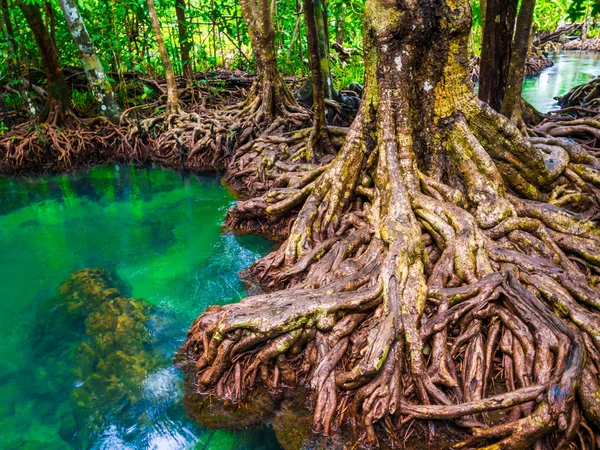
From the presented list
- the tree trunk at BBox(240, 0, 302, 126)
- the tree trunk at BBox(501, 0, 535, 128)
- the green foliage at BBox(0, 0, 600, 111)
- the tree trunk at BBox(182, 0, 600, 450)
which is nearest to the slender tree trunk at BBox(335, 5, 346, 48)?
the green foliage at BBox(0, 0, 600, 111)

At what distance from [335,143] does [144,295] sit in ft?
12.9

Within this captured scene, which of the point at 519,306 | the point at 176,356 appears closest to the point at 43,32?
the point at 176,356

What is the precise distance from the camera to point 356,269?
4.26 m

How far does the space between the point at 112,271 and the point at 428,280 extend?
4355mm

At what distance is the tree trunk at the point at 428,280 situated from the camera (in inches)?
129

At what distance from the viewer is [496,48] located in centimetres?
738

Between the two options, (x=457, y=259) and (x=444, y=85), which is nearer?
(x=457, y=259)

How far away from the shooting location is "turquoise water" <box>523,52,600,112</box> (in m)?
14.8

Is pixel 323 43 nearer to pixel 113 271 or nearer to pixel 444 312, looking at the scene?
pixel 113 271

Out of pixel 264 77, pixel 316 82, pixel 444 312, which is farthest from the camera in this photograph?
pixel 264 77

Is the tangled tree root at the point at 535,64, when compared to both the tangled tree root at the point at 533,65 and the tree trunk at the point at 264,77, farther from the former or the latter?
the tree trunk at the point at 264,77

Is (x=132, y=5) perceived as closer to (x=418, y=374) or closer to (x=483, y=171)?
(x=483, y=171)

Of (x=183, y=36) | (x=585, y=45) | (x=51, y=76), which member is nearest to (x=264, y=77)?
(x=183, y=36)

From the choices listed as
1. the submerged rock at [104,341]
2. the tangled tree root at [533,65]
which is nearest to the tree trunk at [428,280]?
the submerged rock at [104,341]
